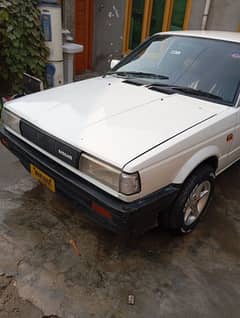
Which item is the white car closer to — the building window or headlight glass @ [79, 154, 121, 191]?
headlight glass @ [79, 154, 121, 191]

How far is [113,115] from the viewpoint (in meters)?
2.38

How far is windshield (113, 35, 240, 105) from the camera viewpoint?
280cm

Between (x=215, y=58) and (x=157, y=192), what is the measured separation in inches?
65.5

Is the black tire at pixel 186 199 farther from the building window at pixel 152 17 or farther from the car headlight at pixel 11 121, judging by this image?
the building window at pixel 152 17

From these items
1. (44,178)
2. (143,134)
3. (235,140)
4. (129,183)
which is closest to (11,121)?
(44,178)

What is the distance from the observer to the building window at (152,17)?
6.35 m

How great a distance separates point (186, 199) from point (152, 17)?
574cm

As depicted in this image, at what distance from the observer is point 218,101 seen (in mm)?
2689

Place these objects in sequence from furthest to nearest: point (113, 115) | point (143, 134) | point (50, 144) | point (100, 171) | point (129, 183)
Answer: point (113, 115) → point (50, 144) → point (143, 134) → point (100, 171) → point (129, 183)

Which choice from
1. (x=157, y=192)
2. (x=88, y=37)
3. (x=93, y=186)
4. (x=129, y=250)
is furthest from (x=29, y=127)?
(x=88, y=37)

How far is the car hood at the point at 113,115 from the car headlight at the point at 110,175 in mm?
55

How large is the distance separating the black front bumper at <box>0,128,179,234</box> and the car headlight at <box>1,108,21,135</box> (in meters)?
0.40

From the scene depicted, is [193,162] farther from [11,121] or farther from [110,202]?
[11,121]

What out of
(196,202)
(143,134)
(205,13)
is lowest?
(196,202)
